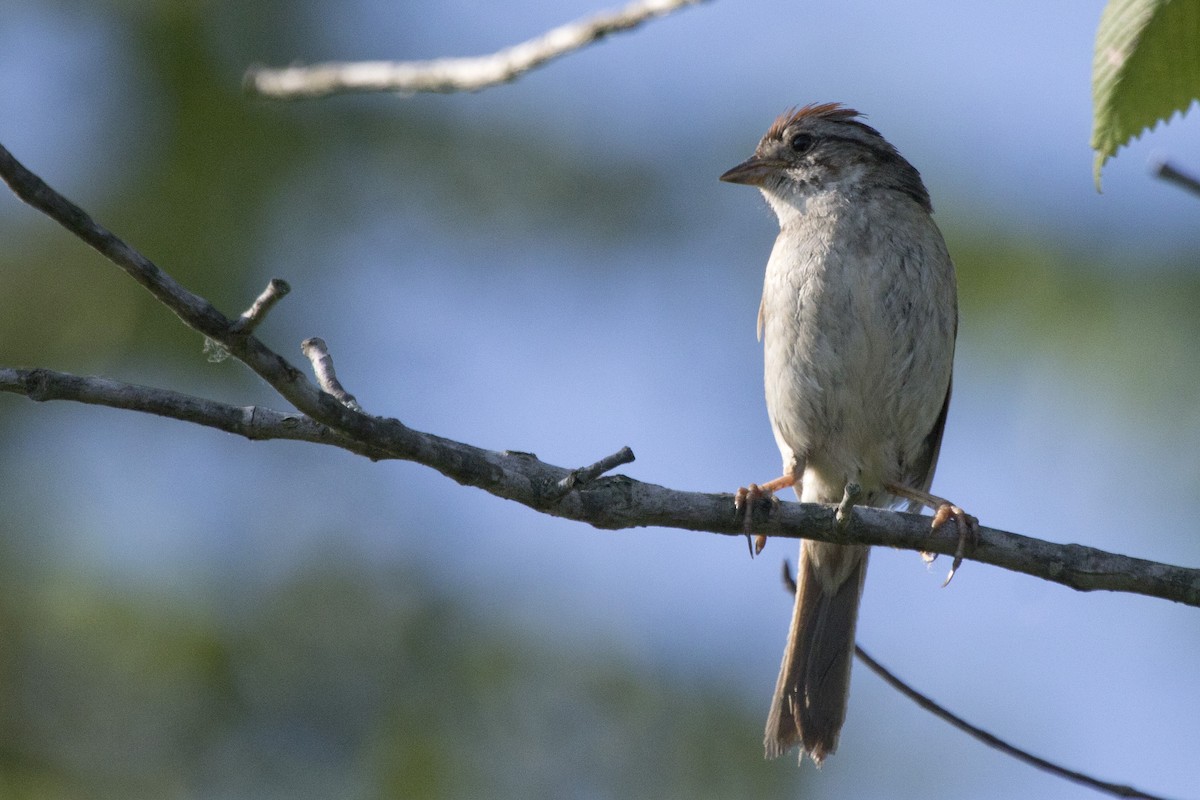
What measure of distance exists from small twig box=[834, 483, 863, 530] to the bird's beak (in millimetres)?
2809

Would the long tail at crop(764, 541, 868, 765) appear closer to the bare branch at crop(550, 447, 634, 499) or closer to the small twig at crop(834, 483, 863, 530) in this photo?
the small twig at crop(834, 483, 863, 530)

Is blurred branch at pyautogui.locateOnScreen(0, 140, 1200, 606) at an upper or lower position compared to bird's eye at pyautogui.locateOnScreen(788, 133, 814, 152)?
lower

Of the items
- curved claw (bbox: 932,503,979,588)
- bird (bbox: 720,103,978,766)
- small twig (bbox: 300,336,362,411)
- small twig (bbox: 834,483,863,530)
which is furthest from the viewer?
bird (bbox: 720,103,978,766)

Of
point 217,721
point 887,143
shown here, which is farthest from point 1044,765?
point 217,721

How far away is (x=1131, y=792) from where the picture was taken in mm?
3221

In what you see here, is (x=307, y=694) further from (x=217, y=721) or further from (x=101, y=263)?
(x=101, y=263)

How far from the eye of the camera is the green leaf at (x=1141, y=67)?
2.65 m

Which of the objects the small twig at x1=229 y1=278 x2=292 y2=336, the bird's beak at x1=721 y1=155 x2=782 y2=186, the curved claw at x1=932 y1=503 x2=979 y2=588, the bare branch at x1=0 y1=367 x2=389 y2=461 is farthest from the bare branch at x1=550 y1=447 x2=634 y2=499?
the bird's beak at x1=721 y1=155 x2=782 y2=186

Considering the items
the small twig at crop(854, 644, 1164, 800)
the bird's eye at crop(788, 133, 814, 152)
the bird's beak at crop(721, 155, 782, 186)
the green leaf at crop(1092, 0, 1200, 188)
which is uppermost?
the bird's eye at crop(788, 133, 814, 152)

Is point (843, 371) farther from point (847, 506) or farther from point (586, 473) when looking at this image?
point (586, 473)

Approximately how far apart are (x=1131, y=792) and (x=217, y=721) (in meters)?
6.42

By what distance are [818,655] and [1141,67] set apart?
3444mm

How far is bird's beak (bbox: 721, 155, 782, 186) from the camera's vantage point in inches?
246

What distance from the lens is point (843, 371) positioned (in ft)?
17.6
